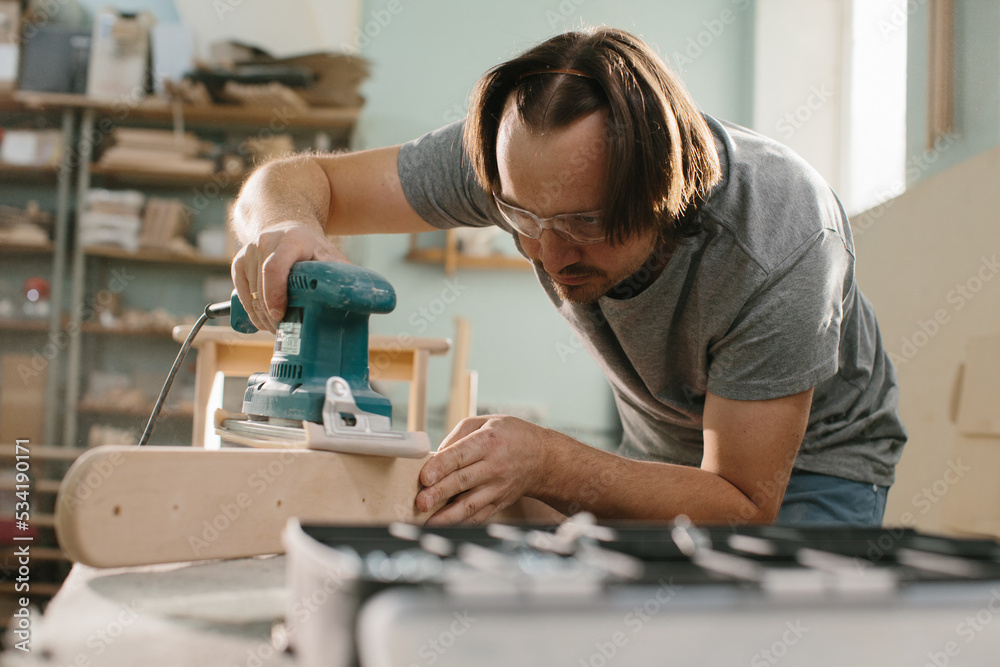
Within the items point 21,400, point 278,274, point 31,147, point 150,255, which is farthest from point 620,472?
point 31,147

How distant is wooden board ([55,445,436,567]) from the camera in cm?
65

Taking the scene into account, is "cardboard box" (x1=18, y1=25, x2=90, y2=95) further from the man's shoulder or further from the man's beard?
the man's shoulder

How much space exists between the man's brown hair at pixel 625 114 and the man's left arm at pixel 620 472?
0.31 meters

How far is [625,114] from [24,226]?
12.3 feet

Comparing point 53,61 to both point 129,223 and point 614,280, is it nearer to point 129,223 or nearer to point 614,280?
point 129,223

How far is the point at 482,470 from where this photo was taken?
90 cm

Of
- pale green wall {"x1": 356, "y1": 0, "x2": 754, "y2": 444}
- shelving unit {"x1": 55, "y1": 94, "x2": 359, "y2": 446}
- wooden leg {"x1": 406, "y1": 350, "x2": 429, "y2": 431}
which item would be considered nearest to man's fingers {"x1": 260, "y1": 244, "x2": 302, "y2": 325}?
wooden leg {"x1": 406, "y1": 350, "x2": 429, "y2": 431}

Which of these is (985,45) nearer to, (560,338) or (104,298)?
(560,338)

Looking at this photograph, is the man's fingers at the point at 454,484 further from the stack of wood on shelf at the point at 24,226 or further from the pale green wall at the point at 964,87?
the stack of wood on shelf at the point at 24,226

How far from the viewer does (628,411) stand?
154 cm

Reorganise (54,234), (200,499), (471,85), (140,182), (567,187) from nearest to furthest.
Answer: (200,499) < (567,187) < (54,234) < (140,182) < (471,85)

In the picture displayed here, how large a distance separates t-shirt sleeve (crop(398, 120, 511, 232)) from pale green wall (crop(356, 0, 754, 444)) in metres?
2.62

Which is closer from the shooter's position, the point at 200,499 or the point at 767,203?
the point at 200,499

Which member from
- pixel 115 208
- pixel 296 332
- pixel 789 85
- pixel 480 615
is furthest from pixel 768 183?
pixel 115 208
